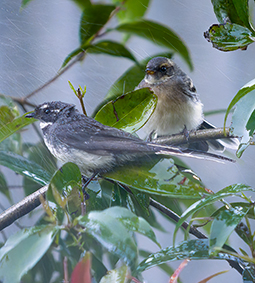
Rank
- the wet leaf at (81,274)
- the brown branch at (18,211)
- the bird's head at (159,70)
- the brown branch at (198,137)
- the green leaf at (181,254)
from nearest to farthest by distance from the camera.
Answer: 1. the wet leaf at (81,274)
2. the green leaf at (181,254)
3. the brown branch at (18,211)
4. the brown branch at (198,137)
5. the bird's head at (159,70)

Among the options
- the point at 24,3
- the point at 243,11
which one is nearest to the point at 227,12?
the point at 243,11

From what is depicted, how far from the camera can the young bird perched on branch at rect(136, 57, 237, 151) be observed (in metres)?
1.00

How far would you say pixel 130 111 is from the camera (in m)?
0.58

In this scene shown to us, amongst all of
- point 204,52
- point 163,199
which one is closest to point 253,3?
point 204,52

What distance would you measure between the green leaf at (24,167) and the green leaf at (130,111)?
0.44ft

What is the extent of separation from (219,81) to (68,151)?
0.41 m

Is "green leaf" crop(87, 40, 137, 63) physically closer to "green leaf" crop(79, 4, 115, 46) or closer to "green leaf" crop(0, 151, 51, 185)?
"green leaf" crop(79, 4, 115, 46)

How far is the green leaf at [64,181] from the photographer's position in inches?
15.5

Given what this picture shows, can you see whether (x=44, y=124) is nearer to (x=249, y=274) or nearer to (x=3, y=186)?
(x=3, y=186)

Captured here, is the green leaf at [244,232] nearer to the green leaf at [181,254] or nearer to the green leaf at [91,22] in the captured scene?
the green leaf at [181,254]

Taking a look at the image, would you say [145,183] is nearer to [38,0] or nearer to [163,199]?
[163,199]

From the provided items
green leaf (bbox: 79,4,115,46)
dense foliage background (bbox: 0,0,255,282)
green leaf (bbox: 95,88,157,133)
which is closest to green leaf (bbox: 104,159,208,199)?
dense foliage background (bbox: 0,0,255,282)

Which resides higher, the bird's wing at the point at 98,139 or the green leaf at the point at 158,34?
the green leaf at the point at 158,34

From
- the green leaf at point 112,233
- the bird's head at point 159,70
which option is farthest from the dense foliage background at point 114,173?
the bird's head at point 159,70
